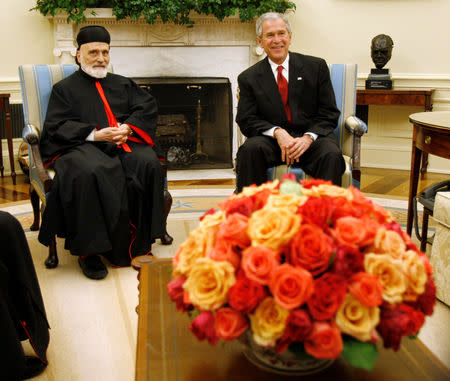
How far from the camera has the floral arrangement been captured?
983 millimetres

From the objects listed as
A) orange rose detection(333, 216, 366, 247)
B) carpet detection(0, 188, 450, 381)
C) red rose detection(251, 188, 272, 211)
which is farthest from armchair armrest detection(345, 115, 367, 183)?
orange rose detection(333, 216, 366, 247)

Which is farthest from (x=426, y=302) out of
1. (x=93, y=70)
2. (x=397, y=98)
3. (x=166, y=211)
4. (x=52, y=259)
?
(x=397, y=98)

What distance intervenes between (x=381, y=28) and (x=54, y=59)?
3.24 metres

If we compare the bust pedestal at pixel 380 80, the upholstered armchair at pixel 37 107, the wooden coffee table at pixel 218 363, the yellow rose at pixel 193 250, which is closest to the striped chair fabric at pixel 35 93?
the upholstered armchair at pixel 37 107

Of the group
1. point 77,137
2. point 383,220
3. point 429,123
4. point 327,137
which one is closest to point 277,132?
point 327,137

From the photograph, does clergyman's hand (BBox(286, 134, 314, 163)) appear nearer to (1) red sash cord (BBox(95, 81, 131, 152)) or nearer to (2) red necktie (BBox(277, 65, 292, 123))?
(2) red necktie (BBox(277, 65, 292, 123))

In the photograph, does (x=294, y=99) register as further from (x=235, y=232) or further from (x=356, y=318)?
(x=356, y=318)

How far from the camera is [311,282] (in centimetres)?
98

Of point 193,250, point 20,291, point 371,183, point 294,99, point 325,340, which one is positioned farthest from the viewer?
point 371,183

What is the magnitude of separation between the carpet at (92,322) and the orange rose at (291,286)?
110cm

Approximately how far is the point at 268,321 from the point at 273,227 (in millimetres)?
187

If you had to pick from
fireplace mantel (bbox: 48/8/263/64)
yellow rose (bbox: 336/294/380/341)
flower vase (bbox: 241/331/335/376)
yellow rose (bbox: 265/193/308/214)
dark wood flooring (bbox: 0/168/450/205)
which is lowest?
dark wood flooring (bbox: 0/168/450/205)

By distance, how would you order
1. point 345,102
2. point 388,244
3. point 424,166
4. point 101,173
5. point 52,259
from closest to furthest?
1. point 388,244
2. point 101,173
3. point 52,259
4. point 345,102
5. point 424,166

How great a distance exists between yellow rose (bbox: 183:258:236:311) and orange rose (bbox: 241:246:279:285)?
0.15 feet
